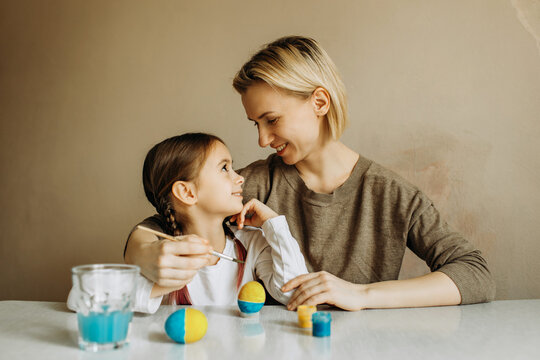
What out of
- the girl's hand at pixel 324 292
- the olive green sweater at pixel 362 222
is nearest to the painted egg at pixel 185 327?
the girl's hand at pixel 324 292

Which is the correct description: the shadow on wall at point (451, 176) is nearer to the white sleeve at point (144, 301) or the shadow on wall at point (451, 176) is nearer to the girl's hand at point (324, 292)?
the girl's hand at point (324, 292)

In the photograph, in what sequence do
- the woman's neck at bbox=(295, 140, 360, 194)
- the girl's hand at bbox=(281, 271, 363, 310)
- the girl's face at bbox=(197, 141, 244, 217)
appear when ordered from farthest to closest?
the woman's neck at bbox=(295, 140, 360, 194), the girl's face at bbox=(197, 141, 244, 217), the girl's hand at bbox=(281, 271, 363, 310)

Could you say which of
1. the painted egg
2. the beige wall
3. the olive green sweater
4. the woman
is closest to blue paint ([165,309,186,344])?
the painted egg

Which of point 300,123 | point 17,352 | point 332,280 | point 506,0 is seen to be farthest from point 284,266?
point 506,0

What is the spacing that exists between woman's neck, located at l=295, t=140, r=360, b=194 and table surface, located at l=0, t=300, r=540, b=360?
1.65 ft

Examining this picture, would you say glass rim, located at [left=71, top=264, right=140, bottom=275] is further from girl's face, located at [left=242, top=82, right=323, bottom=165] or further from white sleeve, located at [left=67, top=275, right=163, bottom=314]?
girl's face, located at [left=242, top=82, right=323, bottom=165]

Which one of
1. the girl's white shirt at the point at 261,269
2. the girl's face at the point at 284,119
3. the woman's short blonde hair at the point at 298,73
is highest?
the woman's short blonde hair at the point at 298,73

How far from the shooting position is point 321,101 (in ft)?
4.38

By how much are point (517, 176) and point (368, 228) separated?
762mm

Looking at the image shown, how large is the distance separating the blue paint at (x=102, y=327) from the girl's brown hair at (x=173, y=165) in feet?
1.83

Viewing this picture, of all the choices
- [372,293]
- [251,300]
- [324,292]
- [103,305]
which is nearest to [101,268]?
[103,305]

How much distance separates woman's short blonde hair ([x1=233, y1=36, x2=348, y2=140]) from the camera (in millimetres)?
1250

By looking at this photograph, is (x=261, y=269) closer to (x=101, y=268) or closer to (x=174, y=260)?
(x=174, y=260)

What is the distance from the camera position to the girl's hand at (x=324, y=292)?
0.95 m
